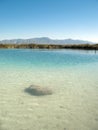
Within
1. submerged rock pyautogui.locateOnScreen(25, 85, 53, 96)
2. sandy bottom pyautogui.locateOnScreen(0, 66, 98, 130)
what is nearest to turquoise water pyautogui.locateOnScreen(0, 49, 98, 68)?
submerged rock pyautogui.locateOnScreen(25, 85, 53, 96)

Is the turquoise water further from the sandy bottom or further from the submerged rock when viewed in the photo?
the sandy bottom

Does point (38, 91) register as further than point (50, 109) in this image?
Yes

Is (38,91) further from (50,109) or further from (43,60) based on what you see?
(43,60)

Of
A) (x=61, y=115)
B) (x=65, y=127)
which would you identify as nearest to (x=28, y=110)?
(x=61, y=115)

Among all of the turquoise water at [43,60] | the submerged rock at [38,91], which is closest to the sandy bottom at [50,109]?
the submerged rock at [38,91]

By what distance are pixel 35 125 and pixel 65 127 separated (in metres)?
0.83

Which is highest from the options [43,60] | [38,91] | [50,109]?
[43,60]

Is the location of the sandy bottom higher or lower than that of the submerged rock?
lower

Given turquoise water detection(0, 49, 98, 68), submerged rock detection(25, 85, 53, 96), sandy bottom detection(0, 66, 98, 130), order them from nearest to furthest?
sandy bottom detection(0, 66, 98, 130), submerged rock detection(25, 85, 53, 96), turquoise water detection(0, 49, 98, 68)

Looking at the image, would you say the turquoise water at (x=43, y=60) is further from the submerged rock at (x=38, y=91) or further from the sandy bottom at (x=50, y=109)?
the sandy bottom at (x=50, y=109)

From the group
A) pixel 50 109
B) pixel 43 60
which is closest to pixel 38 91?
pixel 50 109

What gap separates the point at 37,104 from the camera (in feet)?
22.4

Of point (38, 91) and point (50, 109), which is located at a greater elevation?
point (38, 91)

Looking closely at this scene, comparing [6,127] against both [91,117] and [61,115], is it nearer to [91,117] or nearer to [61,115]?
[61,115]
